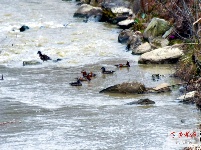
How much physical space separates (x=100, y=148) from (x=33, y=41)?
1249cm

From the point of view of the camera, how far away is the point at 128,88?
54.3 feet

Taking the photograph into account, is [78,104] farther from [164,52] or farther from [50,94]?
[164,52]

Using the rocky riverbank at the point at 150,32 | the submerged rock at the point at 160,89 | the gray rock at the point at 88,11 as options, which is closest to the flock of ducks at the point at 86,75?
the rocky riverbank at the point at 150,32

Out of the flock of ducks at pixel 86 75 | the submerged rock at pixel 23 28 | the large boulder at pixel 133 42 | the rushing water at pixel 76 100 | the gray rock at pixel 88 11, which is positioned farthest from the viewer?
the gray rock at pixel 88 11

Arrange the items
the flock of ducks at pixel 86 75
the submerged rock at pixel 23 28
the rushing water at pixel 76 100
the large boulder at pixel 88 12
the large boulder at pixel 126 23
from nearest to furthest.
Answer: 1. the rushing water at pixel 76 100
2. the flock of ducks at pixel 86 75
3. the large boulder at pixel 126 23
4. the submerged rock at pixel 23 28
5. the large boulder at pixel 88 12

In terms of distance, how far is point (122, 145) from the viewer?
1227 centimetres

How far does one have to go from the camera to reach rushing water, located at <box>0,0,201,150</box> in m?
A: 12.8

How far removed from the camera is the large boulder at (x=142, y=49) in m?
21.6

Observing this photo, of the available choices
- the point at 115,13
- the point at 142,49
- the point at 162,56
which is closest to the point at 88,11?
the point at 115,13

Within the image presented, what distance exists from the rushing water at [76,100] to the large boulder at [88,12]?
160 cm

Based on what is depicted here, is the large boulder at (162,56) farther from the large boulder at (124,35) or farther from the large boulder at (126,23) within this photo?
the large boulder at (126,23)

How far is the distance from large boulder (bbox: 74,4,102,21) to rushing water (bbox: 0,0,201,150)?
5.26 feet

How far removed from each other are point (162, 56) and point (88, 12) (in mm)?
9543

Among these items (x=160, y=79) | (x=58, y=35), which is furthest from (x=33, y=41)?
(x=160, y=79)
